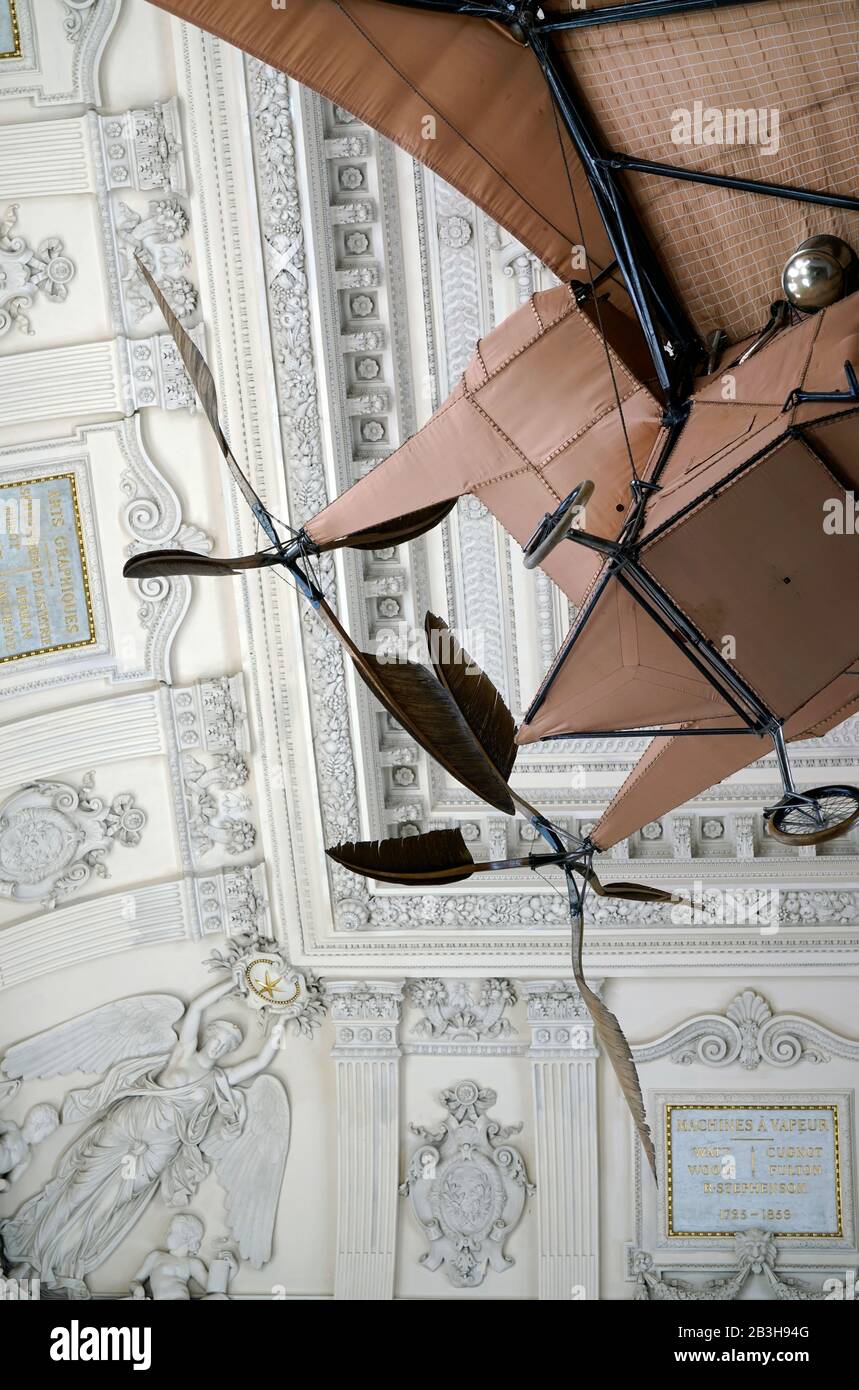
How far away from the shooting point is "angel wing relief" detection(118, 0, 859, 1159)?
134 inches

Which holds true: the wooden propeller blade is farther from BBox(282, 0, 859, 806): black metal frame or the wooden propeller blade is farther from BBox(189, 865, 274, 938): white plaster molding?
BBox(189, 865, 274, 938): white plaster molding

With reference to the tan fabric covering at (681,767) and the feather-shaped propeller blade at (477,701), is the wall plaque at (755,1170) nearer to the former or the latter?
the tan fabric covering at (681,767)

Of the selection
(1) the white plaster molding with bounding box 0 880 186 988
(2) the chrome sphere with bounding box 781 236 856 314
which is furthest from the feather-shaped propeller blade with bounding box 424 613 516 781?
(1) the white plaster molding with bounding box 0 880 186 988

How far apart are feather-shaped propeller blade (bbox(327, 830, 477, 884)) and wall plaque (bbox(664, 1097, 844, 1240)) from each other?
4.23m

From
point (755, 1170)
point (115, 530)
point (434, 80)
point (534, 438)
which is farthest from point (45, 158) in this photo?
point (755, 1170)

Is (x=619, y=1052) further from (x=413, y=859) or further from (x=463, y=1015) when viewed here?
(x=463, y=1015)

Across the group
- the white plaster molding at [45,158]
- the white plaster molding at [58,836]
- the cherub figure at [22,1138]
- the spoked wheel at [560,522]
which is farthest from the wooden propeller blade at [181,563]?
the cherub figure at [22,1138]

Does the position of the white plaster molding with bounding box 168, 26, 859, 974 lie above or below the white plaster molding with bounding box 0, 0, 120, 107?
below

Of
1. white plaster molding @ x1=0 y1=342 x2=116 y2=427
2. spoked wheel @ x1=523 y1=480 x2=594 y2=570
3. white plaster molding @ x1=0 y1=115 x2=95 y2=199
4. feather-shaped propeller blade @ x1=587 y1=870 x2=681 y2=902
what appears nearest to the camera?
spoked wheel @ x1=523 y1=480 x2=594 y2=570

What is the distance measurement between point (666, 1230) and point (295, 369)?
5.11 meters

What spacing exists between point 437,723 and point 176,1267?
5114mm
